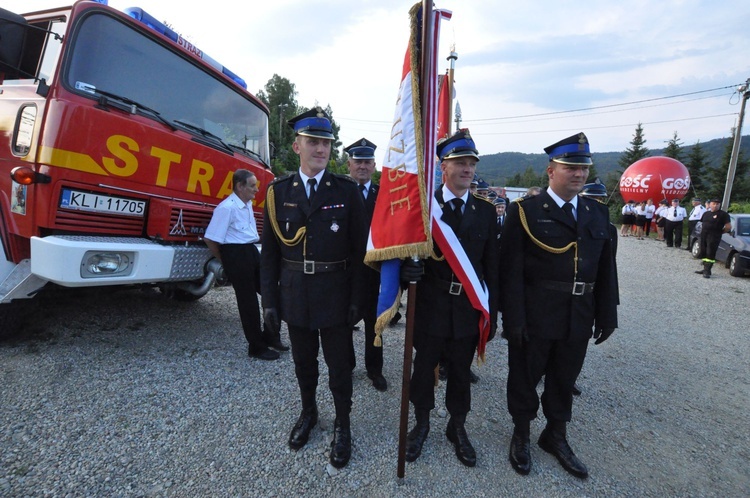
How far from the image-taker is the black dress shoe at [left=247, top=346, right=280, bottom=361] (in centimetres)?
370

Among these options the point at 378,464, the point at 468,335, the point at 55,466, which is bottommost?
the point at 55,466

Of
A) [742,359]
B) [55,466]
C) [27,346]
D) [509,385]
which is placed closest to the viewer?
[55,466]

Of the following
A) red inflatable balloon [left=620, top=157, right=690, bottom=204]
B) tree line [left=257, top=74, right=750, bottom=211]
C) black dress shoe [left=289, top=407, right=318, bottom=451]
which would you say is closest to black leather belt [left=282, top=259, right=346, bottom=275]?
black dress shoe [left=289, top=407, right=318, bottom=451]

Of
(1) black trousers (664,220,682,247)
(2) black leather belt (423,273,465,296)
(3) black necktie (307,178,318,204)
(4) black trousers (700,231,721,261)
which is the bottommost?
(2) black leather belt (423,273,465,296)

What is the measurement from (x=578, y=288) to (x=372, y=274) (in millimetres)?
1426

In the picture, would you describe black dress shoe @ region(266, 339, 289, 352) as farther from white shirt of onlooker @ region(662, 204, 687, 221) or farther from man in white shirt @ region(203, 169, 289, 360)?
white shirt of onlooker @ region(662, 204, 687, 221)

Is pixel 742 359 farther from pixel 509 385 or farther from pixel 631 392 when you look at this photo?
pixel 509 385

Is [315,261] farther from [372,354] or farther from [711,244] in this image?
[711,244]

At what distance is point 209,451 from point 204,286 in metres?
1.69

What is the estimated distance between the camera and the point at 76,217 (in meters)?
2.75

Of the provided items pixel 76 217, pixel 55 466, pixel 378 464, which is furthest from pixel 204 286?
pixel 378 464

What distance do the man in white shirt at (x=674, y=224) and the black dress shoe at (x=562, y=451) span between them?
15.2 m

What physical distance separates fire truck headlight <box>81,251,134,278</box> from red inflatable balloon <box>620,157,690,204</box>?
73.6 feet

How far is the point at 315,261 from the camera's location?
7.84ft
